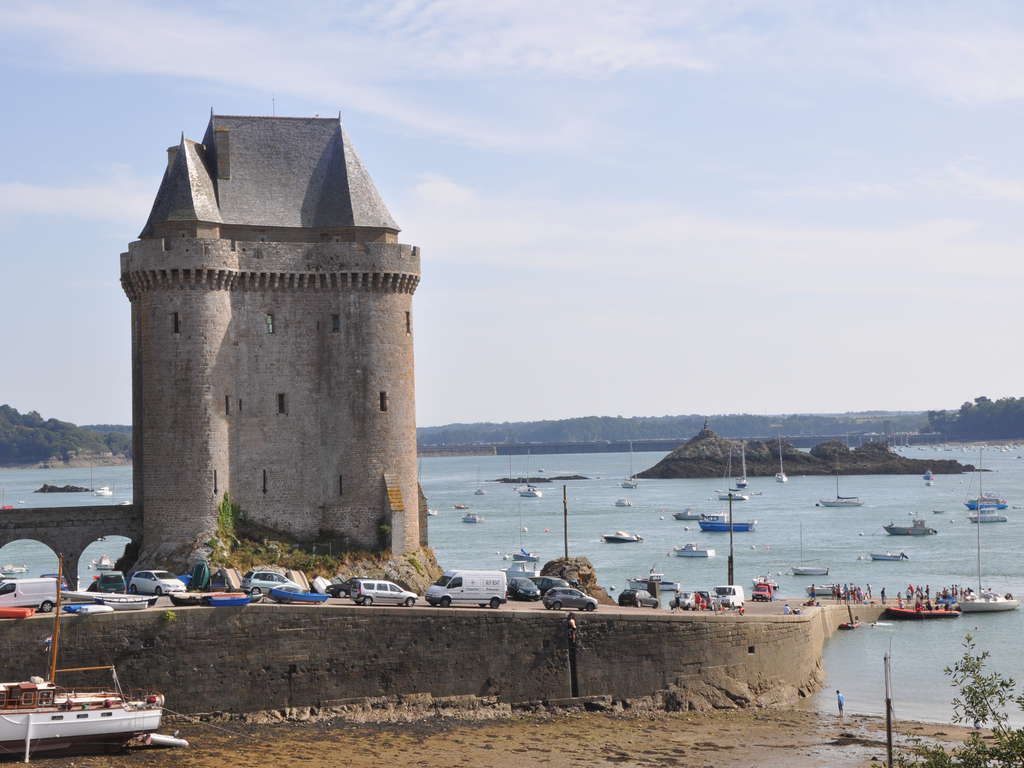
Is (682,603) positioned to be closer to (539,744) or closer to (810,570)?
(539,744)

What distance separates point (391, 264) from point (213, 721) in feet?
75.5

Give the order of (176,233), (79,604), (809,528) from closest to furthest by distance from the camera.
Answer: (79,604) < (176,233) < (809,528)

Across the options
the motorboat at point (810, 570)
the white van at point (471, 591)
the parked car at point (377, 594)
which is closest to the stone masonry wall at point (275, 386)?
the parked car at point (377, 594)

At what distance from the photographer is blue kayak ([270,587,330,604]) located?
48.1m

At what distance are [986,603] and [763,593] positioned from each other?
40.8 ft

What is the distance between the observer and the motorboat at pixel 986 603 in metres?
80.9

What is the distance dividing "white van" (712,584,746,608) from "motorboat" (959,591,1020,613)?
1620 centimetres

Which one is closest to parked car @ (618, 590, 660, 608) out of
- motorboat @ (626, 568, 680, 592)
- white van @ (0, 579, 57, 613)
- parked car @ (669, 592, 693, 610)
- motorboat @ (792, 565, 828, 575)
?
parked car @ (669, 592, 693, 610)

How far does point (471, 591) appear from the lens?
49750mm

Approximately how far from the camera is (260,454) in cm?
5919

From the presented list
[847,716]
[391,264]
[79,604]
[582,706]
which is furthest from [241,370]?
[847,716]

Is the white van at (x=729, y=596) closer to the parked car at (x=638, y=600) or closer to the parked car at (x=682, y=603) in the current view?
the parked car at (x=682, y=603)

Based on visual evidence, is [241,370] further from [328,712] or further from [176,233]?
[328,712]

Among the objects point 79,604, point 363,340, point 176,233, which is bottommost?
point 79,604
